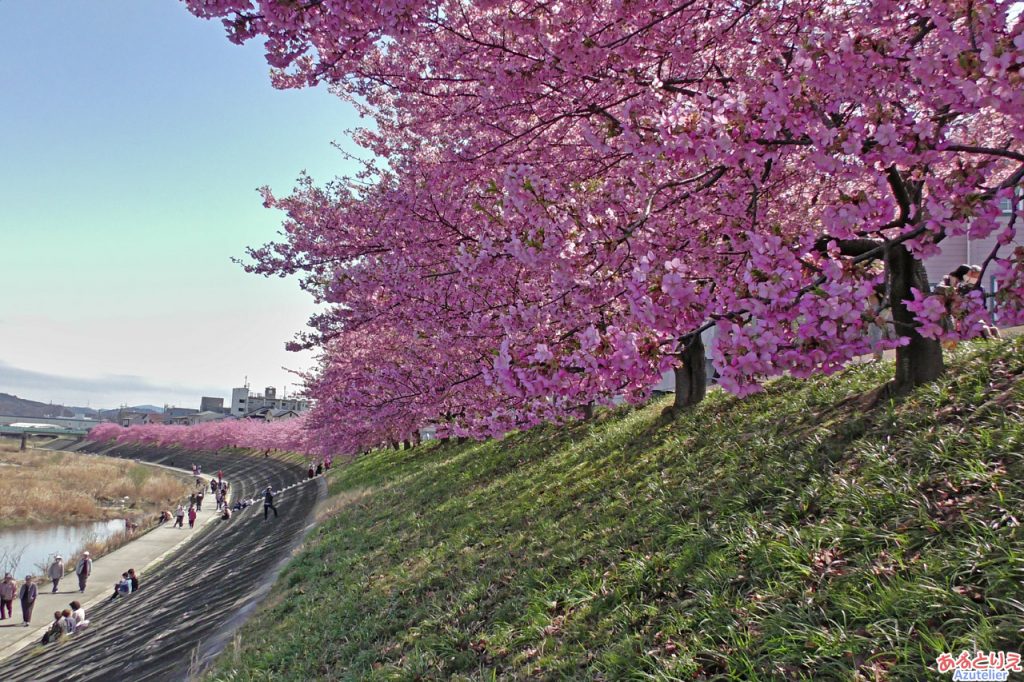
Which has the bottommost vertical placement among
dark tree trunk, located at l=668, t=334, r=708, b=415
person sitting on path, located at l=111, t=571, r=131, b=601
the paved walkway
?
the paved walkway

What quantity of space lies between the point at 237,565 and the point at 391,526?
340 inches

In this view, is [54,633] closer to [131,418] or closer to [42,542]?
[42,542]

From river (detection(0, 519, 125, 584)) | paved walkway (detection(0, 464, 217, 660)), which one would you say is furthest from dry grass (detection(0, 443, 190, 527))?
paved walkway (detection(0, 464, 217, 660))

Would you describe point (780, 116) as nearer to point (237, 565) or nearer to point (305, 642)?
point (305, 642)

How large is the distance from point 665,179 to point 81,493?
5774 cm

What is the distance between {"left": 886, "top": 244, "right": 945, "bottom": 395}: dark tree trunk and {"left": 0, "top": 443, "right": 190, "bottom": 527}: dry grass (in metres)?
50.0

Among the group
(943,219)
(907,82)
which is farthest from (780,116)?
(943,219)

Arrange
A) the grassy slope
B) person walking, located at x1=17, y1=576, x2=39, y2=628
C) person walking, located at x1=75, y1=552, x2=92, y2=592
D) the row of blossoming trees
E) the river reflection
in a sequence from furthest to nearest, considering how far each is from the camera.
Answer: the river reflection
person walking, located at x1=75, y1=552, x2=92, y2=592
person walking, located at x1=17, y1=576, x2=39, y2=628
the grassy slope
the row of blossoming trees

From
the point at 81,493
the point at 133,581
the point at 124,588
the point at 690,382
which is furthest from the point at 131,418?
the point at 690,382

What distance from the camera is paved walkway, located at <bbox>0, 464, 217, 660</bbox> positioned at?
1795 cm

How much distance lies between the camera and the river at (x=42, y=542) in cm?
2952

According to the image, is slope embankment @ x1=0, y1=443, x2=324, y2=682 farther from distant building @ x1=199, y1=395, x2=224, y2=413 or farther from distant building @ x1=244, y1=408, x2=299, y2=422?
distant building @ x1=199, y1=395, x2=224, y2=413

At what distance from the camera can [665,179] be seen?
18.0ft

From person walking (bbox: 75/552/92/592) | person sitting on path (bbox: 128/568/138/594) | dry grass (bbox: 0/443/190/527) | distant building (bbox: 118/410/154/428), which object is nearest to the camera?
person sitting on path (bbox: 128/568/138/594)
